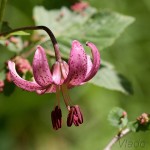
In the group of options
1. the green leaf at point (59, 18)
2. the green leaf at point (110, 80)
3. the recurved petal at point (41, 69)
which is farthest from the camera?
the green leaf at point (59, 18)

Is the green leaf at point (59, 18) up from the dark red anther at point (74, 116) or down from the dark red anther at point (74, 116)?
up

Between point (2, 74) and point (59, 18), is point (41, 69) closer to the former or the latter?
point (2, 74)

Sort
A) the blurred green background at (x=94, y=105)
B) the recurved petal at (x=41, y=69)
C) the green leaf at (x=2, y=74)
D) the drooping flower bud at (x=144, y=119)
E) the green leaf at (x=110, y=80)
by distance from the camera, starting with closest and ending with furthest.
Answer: the recurved petal at (x=41, y=69) → the drooping flower bud at (x=144, y=119) → the green leaf at (x=2, y=74) → the green leaf at (x=110, y=80) → the blurred green background at (x=94, y=105)

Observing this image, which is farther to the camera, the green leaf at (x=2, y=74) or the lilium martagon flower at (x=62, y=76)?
the green leaf at (x=2, y=74)

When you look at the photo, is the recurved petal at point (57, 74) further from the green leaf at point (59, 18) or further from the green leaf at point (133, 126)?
the green leaf at point (59, 18)

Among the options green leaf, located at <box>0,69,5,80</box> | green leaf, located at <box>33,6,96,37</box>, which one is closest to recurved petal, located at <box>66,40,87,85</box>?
green leaf, located at <box>0,69,5,80</box>

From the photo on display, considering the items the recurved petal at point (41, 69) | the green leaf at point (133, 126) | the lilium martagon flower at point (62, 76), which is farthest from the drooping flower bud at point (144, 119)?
the recurved petal at point (41, 69)

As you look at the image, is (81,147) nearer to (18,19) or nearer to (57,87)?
(18,19)
